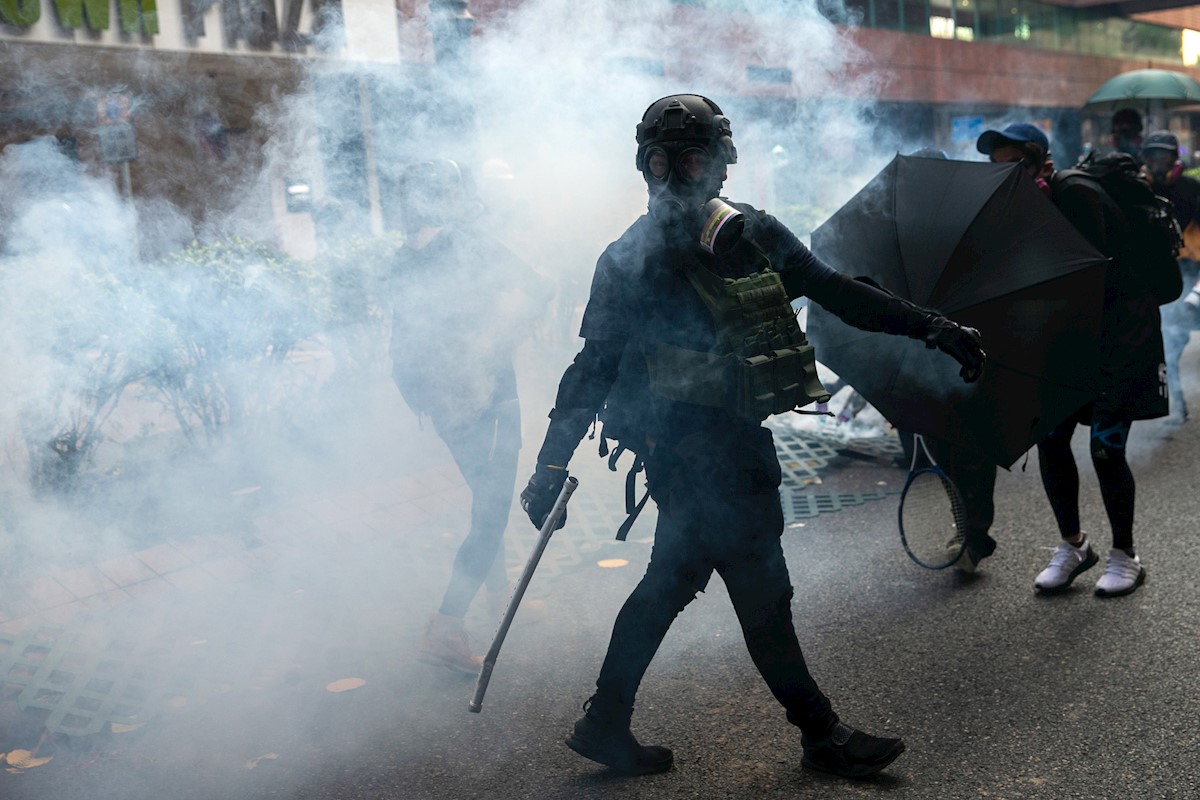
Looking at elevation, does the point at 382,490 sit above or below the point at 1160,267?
below

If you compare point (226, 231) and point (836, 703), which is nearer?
point (836, 703)

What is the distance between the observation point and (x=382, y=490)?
5.78m

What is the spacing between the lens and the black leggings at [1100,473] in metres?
4.07

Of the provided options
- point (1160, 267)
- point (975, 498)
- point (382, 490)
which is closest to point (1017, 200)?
point (1160, 267)

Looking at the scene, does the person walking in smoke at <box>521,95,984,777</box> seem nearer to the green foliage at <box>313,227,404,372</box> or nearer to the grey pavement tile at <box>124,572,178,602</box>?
the grey pavement tile at <box>124,572,178,602</box>

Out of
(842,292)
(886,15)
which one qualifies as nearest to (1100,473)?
(842,292)

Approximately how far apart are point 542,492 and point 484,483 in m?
1.09

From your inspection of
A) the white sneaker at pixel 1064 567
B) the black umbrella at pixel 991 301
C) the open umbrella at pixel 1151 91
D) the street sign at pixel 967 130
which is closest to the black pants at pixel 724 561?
the black umbrella at pixel 991 301

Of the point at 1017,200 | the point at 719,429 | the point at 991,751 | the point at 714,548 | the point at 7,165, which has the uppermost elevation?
the point at 7,165

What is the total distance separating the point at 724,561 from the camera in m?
2.88

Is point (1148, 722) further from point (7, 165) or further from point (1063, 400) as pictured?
point (7, 165)

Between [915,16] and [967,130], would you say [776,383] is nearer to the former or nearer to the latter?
[967,130]

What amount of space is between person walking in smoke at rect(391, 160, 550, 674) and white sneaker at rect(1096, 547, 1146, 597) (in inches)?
90.0

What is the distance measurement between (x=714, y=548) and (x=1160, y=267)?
2.46 metres
